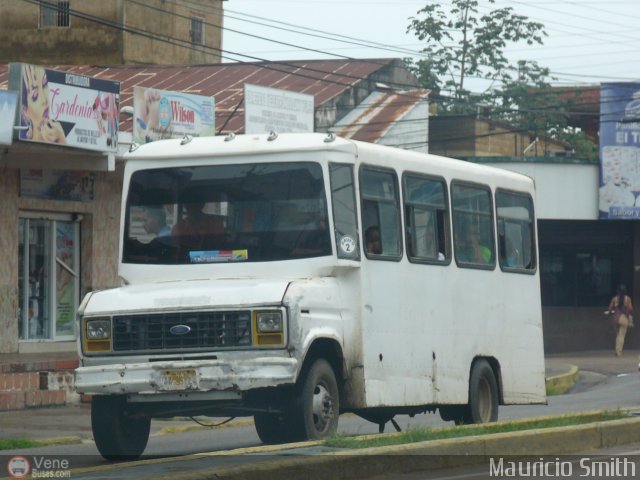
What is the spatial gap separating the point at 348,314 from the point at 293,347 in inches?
45.4

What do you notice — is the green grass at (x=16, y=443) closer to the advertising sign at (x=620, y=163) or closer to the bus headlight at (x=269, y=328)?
the bus headlight at (x=269, y=328)

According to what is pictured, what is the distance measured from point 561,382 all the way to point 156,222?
15572 millimetres

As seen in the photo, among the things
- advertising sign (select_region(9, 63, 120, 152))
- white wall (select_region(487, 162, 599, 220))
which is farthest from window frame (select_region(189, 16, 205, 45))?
advertising sign (select_region(9, 63, 120, 152))

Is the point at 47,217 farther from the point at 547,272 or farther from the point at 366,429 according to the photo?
the point at 547,272

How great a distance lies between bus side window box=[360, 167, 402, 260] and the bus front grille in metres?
1.74

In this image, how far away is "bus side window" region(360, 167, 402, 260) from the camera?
12.8 m

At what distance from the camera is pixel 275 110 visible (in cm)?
3009

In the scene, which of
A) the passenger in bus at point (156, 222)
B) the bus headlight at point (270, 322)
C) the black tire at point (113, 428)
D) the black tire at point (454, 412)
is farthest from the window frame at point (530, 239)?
the black tire at point (113, 428)

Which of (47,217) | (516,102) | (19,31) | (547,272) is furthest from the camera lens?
(516,102)

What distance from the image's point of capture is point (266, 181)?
41.2 ft

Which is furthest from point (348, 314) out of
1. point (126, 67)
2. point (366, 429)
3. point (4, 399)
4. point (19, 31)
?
point (19, 31)

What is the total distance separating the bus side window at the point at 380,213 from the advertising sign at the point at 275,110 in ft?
50.6

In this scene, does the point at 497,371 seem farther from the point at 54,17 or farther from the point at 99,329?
the point at 54,17

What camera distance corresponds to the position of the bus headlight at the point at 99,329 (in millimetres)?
11875
